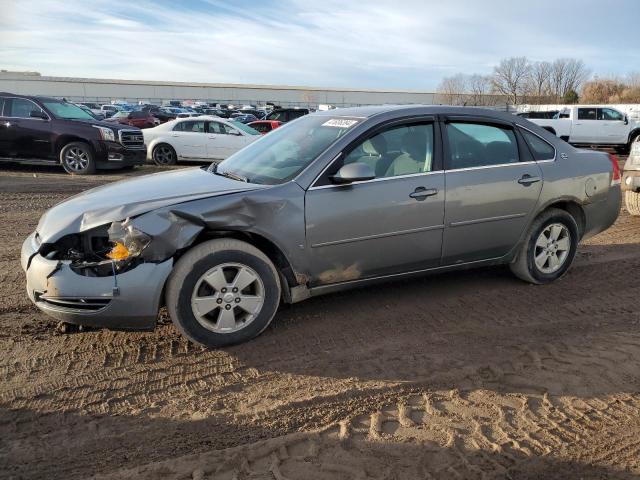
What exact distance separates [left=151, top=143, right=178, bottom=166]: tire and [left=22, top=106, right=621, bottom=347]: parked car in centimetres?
1095

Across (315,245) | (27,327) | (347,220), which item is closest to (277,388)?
(315,245)

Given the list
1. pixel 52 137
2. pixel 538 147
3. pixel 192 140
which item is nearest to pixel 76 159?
pixel 52 137

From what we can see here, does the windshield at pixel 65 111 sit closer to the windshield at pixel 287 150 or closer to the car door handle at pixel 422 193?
the windshield at pixel 287 150

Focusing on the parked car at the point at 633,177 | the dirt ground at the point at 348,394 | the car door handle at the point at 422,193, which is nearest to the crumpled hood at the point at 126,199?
the dirt ground at the point at 348,394

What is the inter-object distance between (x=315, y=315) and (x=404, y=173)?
4.44 ft

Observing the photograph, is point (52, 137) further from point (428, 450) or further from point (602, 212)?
point (428, 450)

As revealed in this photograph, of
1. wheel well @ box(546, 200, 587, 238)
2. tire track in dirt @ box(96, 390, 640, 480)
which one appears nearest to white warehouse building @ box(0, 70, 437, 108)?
wheel well @ box(546, 200, 587, 238)

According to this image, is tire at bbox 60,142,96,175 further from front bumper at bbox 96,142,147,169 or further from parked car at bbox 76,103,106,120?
parked car at bbox 76,103,106,120

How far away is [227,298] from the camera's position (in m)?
3.78

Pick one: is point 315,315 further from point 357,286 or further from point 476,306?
point 476,306

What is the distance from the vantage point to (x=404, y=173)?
4.39 meters

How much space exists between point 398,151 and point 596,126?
21.7 meters

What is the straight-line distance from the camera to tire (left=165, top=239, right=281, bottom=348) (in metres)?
3.64

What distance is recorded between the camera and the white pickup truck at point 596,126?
22.2 metres
